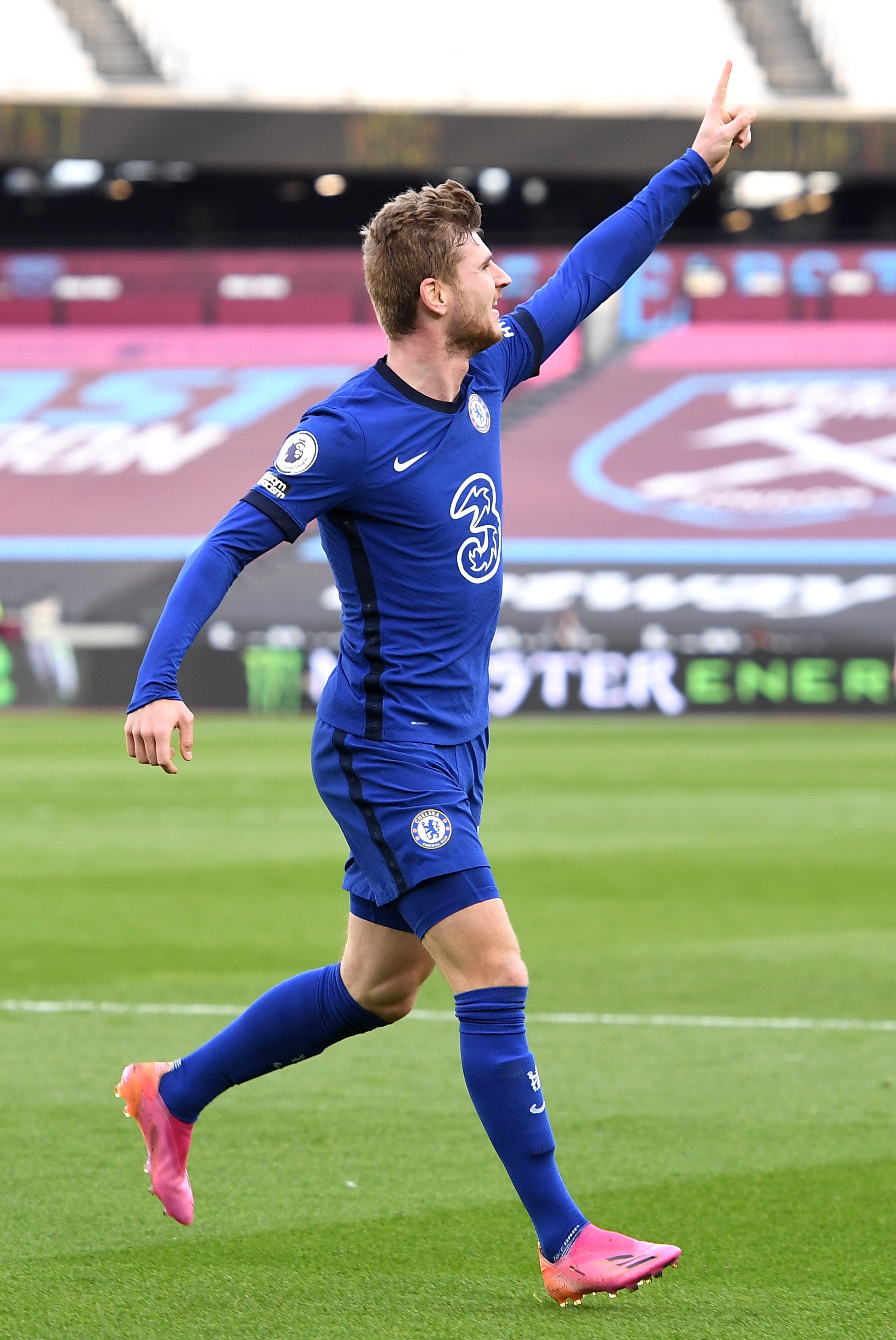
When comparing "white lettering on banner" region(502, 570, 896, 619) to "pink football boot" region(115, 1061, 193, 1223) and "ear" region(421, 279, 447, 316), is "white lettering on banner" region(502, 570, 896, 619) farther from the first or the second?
Answer: "ear" region(421, 279, 447, 316)

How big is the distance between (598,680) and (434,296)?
2077cm

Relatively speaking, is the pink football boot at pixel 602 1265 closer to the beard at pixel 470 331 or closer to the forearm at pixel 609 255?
the beard at pixel 470 331

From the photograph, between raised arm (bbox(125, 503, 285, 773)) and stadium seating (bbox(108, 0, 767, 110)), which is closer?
raised arm (bbox(125, 503, 285, 773))

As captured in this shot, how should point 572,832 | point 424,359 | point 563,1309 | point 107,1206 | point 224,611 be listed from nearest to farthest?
1. point 563,1309
2. point 424,359
3. point 107,1206
4. point 572,832
5. point 224,611

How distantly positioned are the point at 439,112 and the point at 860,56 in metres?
7.58

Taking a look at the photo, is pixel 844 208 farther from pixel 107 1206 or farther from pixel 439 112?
pixel 107 1206

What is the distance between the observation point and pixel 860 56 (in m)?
33.6

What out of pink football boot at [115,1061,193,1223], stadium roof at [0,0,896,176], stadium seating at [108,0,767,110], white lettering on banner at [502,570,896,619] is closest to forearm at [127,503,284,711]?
pink football boot at [115,1061,193,1223]

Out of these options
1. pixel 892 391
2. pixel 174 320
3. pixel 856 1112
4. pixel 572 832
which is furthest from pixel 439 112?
pixel 856 1112

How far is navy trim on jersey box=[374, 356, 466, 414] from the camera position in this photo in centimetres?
383

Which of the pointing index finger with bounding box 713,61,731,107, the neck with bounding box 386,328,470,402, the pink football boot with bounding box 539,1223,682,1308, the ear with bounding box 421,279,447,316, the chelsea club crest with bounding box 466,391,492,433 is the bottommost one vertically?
the pink football boot with bounding box 539,1223,682,1308

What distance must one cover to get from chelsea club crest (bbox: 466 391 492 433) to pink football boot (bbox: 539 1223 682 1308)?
63.2 inches

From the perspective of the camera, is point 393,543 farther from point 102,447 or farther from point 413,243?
point 102,447

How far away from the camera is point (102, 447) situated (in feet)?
108
